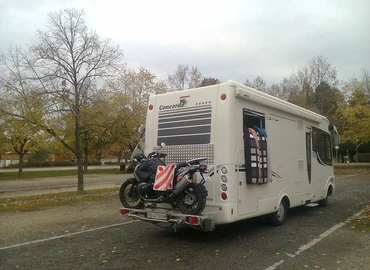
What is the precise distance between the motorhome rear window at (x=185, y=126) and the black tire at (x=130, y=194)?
113cm

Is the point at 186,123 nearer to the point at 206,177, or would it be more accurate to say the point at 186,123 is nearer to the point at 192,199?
the point at 206,177

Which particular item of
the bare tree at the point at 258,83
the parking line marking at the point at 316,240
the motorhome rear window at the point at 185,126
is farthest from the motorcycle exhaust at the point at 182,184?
the bare tree at the point at 258,83

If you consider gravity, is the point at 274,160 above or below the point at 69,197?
above

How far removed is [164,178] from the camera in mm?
6340

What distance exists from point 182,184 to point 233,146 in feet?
3.91

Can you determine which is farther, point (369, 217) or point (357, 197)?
point (357, 197)

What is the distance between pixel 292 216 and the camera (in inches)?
381

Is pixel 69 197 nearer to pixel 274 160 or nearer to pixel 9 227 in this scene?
pixel 9 227

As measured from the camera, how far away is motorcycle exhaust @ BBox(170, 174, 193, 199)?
616 centimetres

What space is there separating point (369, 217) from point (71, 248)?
7605 mm

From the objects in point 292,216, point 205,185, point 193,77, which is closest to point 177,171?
point 205,185

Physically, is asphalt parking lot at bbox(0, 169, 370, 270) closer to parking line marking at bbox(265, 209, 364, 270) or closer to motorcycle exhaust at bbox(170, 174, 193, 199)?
parking line marking at bbox(265, 209, 364, 270)

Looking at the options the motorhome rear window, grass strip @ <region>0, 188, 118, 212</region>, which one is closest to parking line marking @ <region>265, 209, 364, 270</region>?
the motorhome rear window

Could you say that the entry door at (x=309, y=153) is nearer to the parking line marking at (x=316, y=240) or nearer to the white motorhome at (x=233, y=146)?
the white motorhome at (x=233, y=146)
